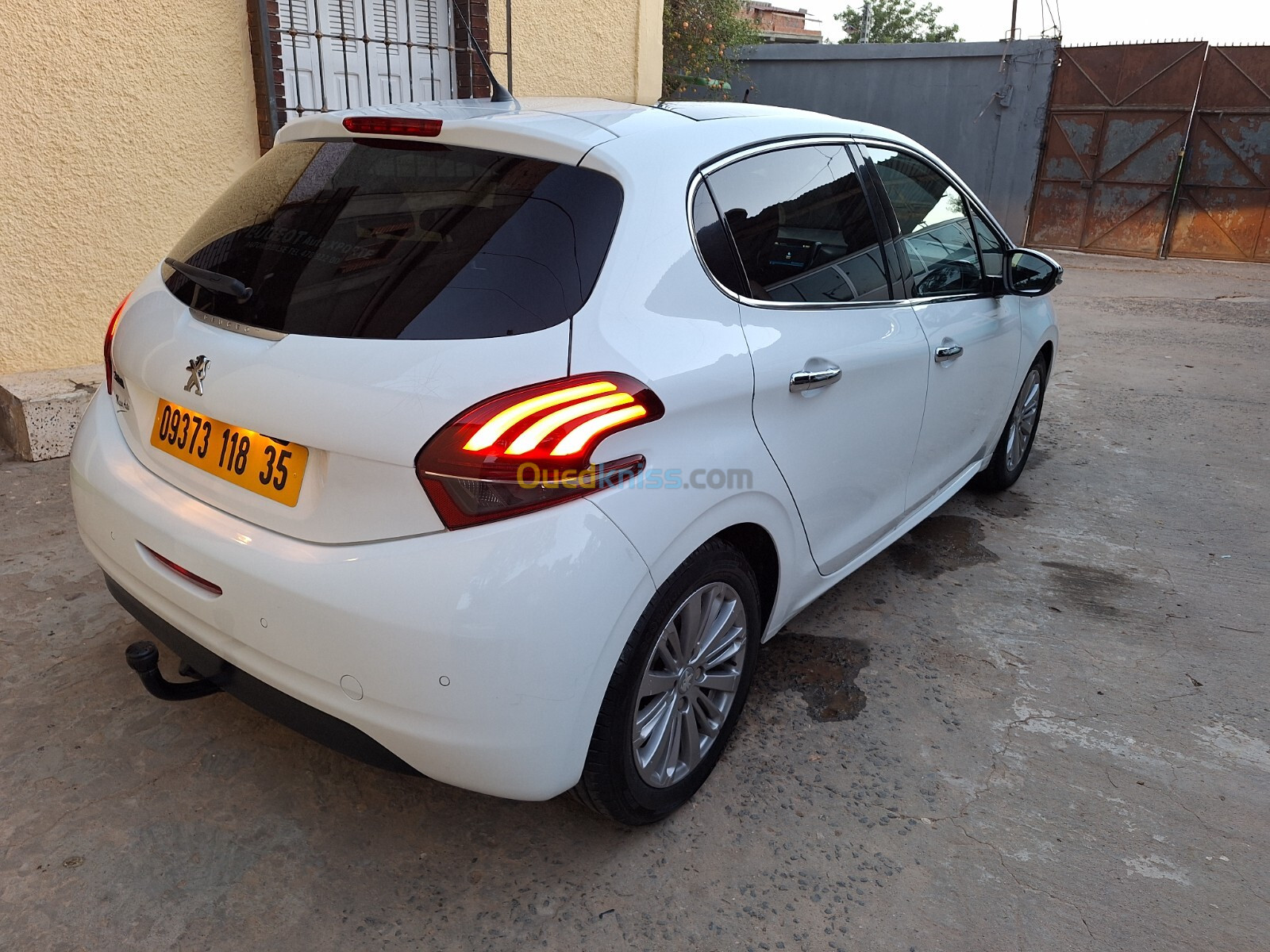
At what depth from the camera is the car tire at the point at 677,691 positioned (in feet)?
6.46

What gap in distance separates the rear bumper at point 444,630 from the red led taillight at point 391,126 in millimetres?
984

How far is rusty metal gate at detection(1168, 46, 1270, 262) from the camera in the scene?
41.3ft

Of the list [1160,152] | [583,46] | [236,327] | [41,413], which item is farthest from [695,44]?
[236,327]

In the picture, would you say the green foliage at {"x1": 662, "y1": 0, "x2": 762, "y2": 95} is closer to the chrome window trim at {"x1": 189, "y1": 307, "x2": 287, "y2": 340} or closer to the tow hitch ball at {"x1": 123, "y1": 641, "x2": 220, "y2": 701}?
the chrome window trim at {"x1": 189, "y1": 307, "x2": 287, "y2": 340}

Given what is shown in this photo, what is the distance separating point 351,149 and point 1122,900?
2.53 meters

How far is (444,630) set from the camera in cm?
168

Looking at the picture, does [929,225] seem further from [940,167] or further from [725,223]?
[725,223]

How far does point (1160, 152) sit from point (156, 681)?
14868 millimetres

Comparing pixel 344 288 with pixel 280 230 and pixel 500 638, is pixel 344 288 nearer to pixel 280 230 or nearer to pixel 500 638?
pixel 280 230

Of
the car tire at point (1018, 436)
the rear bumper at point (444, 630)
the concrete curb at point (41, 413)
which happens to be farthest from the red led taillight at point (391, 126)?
the car tire at point (1018, 436)

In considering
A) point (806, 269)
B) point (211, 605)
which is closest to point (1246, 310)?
point (806, 269)

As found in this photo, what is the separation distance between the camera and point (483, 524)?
172 cm

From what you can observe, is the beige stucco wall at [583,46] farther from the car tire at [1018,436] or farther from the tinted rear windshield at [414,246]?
the tinted rear windshield at [414,246]

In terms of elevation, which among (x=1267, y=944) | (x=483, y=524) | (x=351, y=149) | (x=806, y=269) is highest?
(x=351, y=149)
